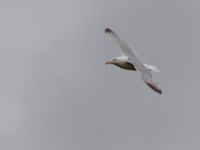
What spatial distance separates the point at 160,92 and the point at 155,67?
11251mm

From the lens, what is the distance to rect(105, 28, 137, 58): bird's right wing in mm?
63006

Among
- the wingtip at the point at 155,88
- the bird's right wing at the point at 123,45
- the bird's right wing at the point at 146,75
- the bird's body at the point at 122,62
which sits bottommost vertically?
the wingtip at the point at 155,88

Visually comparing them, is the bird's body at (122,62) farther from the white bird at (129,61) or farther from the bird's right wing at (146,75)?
the bird's right wing at (146,75)

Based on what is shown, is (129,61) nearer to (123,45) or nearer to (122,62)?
(122,62)

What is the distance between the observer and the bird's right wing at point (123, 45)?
63006 millimetres

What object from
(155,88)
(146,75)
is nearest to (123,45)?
(146,75)

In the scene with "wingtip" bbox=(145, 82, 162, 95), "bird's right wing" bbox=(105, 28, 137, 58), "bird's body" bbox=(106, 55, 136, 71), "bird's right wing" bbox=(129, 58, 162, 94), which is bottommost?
"wingtip" bbox=(145, 82, 162, 95)

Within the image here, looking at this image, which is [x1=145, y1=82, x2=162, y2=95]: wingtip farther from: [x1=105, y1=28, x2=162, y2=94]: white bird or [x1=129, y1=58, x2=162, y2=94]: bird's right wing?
[x1=105, y1=28, x2=162, y2=94]: white bird

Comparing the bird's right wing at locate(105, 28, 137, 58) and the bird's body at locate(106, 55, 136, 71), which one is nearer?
the bird's body at locate(106, 55, 136, 71)

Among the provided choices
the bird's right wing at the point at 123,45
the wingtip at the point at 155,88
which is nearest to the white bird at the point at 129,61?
the bird's right wing at the point at 123,45

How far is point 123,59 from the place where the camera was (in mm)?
63031

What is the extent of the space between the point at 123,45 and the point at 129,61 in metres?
3.21

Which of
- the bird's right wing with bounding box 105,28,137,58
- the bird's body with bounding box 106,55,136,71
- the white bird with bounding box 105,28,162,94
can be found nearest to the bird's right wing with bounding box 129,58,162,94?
the white bird with bounding box 105,28,162,94

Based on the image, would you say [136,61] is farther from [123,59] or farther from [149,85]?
[149,85]
